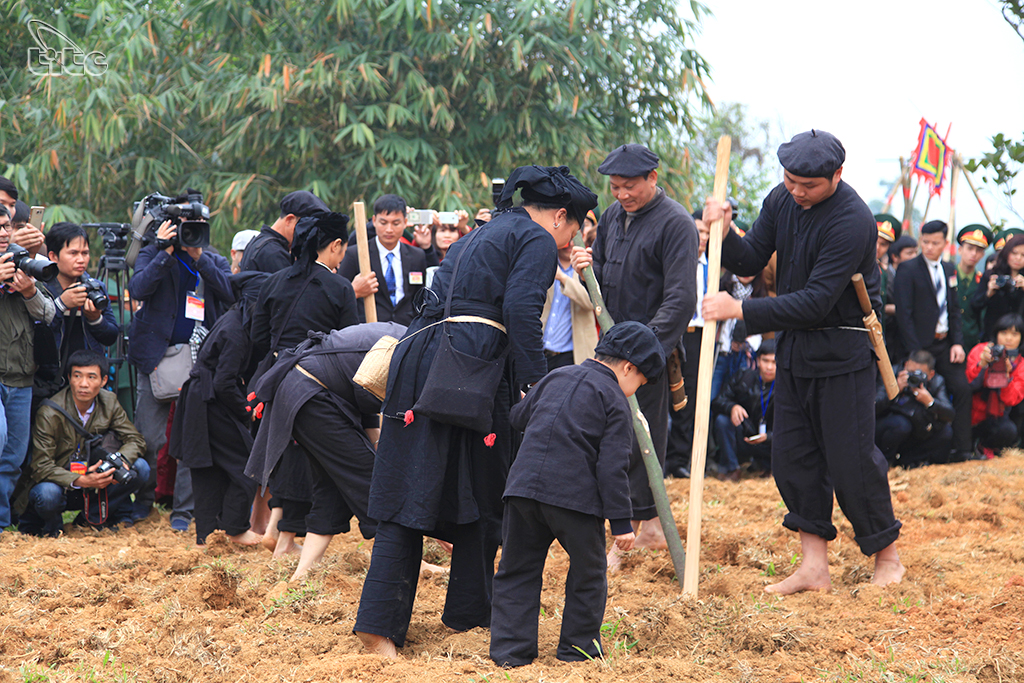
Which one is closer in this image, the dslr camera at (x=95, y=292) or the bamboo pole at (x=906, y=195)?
the dslr camera at (x=95, y=292)

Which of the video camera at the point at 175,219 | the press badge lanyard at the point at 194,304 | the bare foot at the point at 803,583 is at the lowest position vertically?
the bare foot at the point at 803,583

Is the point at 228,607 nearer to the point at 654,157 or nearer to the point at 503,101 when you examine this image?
the point at 654,157

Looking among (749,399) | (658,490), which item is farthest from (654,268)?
(749,399)

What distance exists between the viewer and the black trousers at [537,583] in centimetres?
331

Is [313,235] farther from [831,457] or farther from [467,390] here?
[831,457]

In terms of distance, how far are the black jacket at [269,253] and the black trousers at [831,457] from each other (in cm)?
304

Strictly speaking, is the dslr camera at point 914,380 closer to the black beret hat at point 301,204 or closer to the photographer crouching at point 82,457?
the black beret hat at point 301,204

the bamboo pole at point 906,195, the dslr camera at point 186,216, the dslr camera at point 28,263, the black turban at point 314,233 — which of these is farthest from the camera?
the bamboo pole at point 906,195

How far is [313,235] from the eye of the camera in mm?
4832

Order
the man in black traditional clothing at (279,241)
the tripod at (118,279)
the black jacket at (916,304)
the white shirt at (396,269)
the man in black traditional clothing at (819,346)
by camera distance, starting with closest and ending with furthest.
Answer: the man in black traditional clothing at (819,346) < the man in black traditional clothing at (279,241) < the tripod at (118,279) < the white shirt at (396,269) < the black jacket at (916,304)

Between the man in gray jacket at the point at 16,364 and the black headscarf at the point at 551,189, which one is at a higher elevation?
the black headscarf at the point at 551,189

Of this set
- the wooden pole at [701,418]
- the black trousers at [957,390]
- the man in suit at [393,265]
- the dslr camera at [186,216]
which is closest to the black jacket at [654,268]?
the wooden pole at [701,418]

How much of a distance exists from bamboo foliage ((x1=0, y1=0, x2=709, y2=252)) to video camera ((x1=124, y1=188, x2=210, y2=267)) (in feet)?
12.0

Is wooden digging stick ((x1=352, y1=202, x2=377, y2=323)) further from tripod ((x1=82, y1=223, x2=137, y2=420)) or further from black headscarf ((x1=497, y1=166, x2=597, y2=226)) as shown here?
black headscarf ((x1=497, y1=166, x2=597, y2=226))
